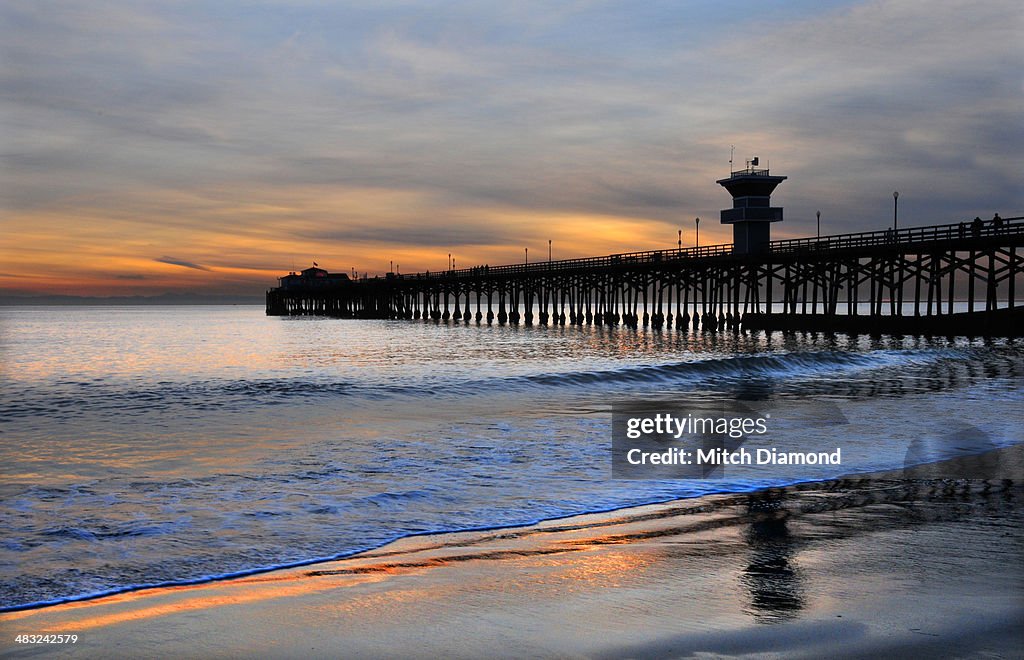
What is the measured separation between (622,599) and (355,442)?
8.85m

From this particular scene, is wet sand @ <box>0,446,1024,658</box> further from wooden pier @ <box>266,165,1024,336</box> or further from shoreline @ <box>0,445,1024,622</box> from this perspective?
wooden pier @ <box>266,165,1024,336</box>

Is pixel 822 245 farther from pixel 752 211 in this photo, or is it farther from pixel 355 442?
pixel 355 442

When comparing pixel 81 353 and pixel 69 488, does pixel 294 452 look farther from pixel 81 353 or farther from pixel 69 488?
pixel 81 353

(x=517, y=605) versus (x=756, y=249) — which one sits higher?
(x=756, y=249)

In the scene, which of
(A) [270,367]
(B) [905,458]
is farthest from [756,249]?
(B) [905,458]

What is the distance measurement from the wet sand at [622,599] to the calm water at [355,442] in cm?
75

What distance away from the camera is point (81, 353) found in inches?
1678

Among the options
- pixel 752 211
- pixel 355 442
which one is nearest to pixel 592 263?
pixel 752 211

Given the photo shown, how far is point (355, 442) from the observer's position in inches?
524

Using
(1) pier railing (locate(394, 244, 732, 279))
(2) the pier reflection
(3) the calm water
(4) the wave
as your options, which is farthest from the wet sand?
(1) pier railing (locate(394, 244, 732, 279))

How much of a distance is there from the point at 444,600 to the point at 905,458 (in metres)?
7.90

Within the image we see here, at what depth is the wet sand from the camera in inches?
170

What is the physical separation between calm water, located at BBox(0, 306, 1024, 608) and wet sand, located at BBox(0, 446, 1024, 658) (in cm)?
75

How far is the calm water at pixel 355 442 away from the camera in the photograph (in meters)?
7.13
